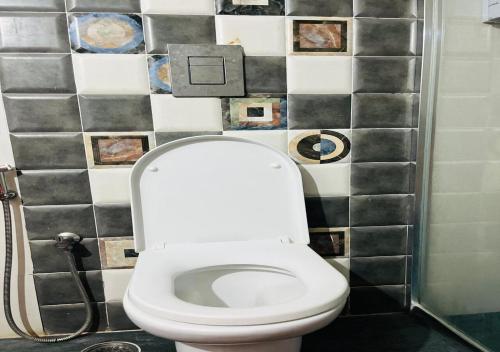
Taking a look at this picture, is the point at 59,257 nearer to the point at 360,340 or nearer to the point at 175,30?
the point at 175,30

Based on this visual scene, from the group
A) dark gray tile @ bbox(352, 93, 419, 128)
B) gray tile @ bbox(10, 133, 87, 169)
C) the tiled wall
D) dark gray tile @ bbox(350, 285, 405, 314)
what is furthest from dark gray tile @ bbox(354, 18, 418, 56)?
gray tile @ bbox(10, 133, 87, 169)

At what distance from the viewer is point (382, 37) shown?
105 centimetres

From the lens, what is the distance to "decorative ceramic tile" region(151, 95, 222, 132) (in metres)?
1.02

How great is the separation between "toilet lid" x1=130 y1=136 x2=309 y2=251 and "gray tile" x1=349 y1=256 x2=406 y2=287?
367 mm

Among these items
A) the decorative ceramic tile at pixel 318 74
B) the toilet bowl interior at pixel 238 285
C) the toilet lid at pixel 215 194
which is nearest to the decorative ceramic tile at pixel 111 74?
the toilet lid at pixel 215 194

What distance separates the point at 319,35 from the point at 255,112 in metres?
0.34

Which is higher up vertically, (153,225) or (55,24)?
(55,24)

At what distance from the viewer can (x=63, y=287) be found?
1.09m

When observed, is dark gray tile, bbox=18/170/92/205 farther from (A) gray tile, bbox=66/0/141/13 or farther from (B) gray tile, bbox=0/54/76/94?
(A) gray tile, bbox=66/0/141/13

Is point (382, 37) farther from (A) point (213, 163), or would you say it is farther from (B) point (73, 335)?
(B) point (73, 335)

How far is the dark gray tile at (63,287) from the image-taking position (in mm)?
1082

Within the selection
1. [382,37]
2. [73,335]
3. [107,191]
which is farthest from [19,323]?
[382,37]

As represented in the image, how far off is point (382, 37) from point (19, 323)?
5.42 feet

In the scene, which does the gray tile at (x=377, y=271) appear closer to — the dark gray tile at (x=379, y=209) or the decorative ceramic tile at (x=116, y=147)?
the dark gray tile at (x=379, y=209)
